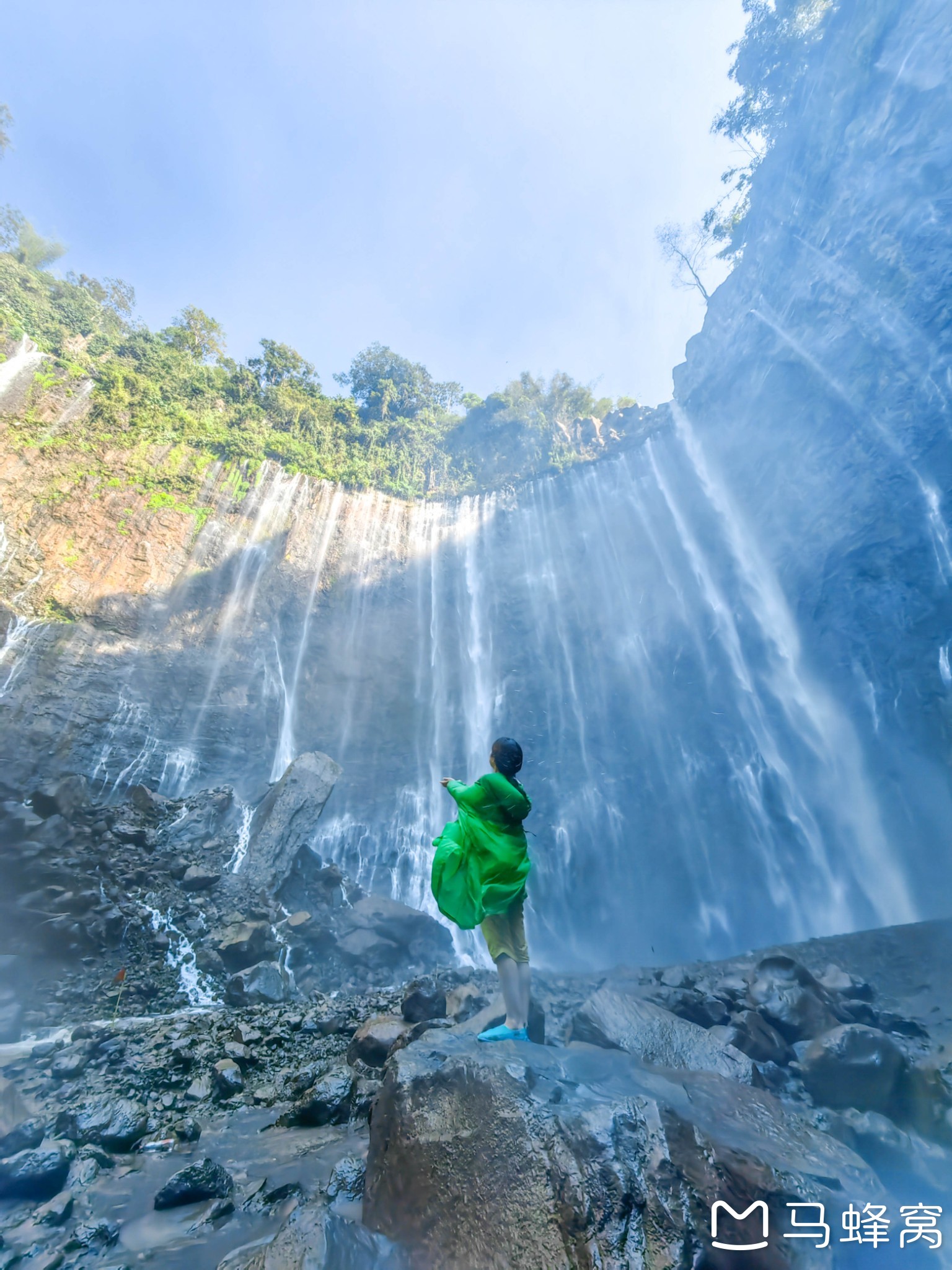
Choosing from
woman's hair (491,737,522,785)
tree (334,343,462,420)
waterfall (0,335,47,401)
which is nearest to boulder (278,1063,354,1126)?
woman's hair (491,737,522,785)

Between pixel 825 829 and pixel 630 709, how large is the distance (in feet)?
22.3

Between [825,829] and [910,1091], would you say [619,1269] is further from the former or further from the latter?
[825,829]

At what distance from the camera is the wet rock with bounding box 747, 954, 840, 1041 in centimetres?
492

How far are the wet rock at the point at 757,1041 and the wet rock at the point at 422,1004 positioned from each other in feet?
8.28

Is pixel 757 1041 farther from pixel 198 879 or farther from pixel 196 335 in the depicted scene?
pixel 196 335

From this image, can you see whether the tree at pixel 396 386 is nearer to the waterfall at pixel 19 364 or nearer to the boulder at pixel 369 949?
the waterfall at pixel 19 364

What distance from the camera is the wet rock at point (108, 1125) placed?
2.62 m

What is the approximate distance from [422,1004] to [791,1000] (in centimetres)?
389

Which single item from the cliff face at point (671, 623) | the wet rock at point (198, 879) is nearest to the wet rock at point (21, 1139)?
the wet rock at point (198, 879)

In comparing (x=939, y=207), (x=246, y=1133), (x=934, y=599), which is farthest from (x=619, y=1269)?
(x=939, y=207)

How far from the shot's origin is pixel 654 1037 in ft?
13.8

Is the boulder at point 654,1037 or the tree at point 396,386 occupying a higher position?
the tree at point 396,386

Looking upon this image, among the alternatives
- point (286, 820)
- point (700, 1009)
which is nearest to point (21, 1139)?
point (700, 1009)

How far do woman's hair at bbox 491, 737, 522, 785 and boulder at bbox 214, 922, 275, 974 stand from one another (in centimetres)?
634
